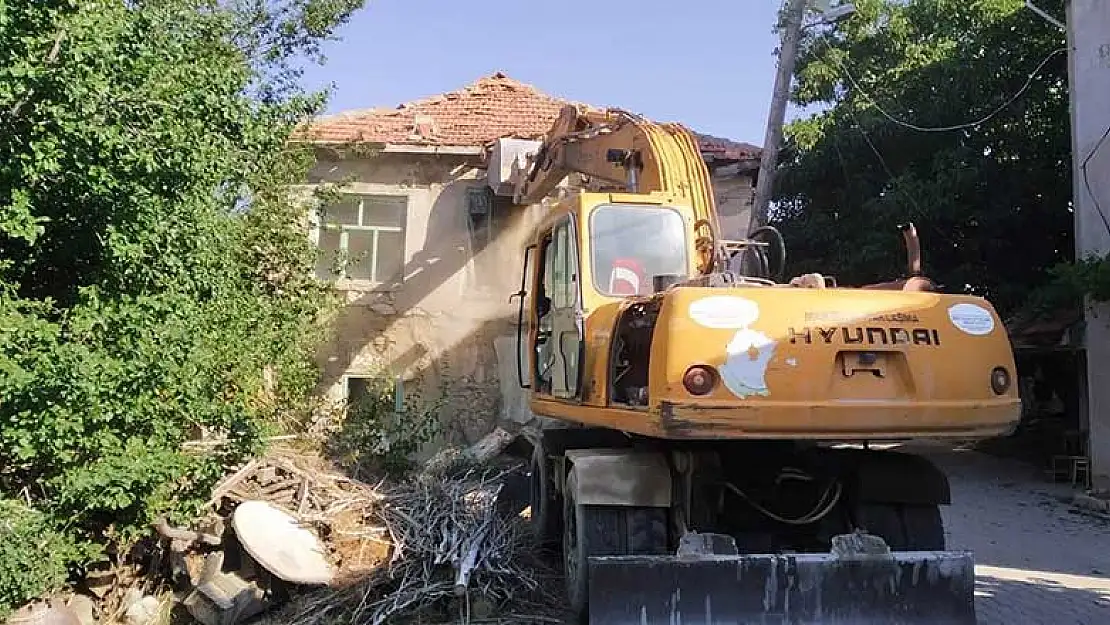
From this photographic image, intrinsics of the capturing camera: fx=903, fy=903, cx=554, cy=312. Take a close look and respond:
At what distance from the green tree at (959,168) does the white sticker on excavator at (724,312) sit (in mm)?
10880

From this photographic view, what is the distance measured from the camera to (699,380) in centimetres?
441

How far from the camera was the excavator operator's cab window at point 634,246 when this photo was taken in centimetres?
586

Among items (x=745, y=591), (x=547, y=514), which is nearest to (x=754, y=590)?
(x=745, y=591)

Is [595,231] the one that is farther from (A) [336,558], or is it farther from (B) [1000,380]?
(A) [336,558]

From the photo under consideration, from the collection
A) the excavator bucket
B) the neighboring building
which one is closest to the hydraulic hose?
the excavator bucket

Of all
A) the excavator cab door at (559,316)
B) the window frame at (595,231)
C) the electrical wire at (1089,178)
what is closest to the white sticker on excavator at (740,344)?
the excavator cab door at (559,316)

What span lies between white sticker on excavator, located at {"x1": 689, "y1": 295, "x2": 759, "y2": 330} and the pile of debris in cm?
248

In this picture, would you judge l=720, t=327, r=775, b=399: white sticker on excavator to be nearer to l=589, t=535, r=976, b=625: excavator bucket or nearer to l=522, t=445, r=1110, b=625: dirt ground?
l=589, t=535, r=976, b=625: excavator bucket

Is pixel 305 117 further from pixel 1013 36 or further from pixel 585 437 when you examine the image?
pixel 1013 36

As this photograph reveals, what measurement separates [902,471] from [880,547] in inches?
31.7

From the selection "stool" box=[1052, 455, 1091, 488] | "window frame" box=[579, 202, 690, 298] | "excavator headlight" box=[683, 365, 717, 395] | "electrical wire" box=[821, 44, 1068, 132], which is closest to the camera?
"excavator headlight" box=[683, 365, 717, 395]

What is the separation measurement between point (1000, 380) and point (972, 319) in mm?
348

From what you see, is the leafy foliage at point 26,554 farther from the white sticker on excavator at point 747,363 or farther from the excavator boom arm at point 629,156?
the white sticker on excavator at point 747,363

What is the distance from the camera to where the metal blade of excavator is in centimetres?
461
